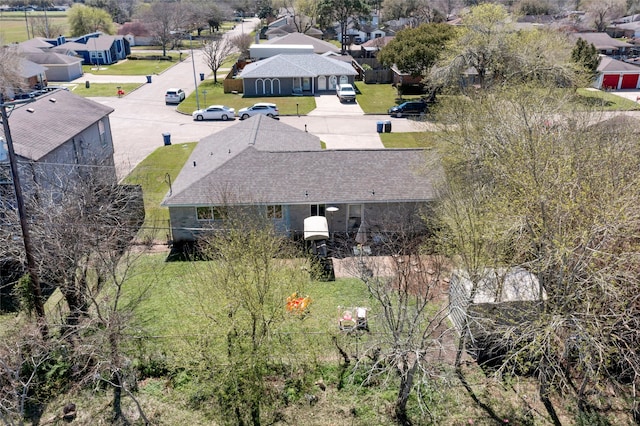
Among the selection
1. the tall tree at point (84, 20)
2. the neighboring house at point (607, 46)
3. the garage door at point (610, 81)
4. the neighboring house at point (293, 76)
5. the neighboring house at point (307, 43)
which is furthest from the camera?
the tall tree at point (84, 20)

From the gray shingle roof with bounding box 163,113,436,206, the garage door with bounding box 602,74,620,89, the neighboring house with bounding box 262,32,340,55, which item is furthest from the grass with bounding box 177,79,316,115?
the garage door with bounding box 602,74,620,89

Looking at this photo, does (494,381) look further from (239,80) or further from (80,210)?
(239,80)

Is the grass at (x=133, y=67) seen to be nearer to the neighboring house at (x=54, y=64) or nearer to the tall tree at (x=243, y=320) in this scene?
the neighboring house at (x=54, y=64)

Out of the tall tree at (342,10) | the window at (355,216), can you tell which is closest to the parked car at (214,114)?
the window at (355,216)

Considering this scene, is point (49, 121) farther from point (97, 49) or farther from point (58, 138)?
point (97, 49)

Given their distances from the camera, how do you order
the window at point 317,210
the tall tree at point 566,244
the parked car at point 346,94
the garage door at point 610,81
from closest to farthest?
1. the tall tree at point 566,244
2. the window at point 317,210
3. the parked car at point 346,94
4. the garage door at point 610,81

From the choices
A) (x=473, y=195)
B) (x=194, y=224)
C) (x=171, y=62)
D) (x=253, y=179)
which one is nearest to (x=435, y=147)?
(x=473, y=195)
